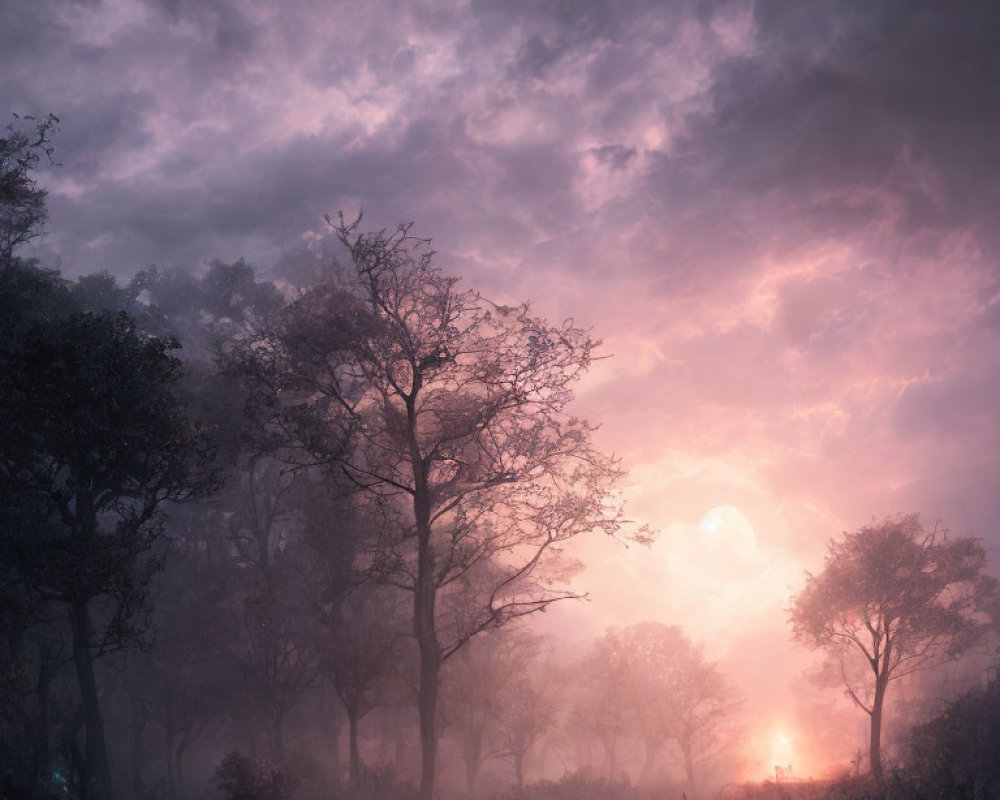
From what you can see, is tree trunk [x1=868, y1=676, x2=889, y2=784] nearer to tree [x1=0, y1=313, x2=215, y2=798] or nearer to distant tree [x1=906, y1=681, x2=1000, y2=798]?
distant tree [x1=906, y1=681, x2=1000, y2=798]

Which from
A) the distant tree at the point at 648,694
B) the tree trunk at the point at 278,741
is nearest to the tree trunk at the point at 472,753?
the tree trunk at the point at 278,741

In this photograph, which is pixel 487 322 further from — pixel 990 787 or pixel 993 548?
pixel 993 548

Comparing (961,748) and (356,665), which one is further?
(961,748)

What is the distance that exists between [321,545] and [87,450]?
12.9 metres

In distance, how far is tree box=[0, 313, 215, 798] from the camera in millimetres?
15453

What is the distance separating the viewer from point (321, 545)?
1090 inches

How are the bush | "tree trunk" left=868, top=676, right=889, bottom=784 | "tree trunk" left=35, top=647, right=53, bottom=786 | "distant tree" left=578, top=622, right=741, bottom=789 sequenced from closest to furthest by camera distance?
1. the bush
2. "tree trunk" left=35, top=647, right=53, bottom=786
3. "tree trunk" left=868, top=676, right=889, bottom=784
4. "distant tree" left=578, top=622, right=741, bottom=789

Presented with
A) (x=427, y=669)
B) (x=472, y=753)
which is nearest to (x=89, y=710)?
(x=427, y=669)

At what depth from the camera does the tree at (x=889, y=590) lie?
101 feet

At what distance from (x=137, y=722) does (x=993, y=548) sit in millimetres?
53189

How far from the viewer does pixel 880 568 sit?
31281mm

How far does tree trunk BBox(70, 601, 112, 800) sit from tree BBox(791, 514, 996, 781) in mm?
31601

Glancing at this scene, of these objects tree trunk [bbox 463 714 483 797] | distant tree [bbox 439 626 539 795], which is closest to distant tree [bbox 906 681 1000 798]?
distant tree [bbox 439 626 539 795]

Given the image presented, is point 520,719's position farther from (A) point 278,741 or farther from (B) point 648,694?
(A) point 278,741
